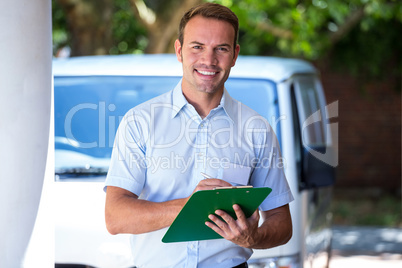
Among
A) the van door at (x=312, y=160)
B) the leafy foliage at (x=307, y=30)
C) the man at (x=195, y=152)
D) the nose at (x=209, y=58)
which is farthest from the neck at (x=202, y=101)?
the leafy foliage at (x=307, y=30)

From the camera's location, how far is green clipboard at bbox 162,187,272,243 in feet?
7.73

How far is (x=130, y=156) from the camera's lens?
2.68m

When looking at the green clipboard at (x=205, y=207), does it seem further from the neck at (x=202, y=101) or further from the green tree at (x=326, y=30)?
the green tree at (x=326, y=30)

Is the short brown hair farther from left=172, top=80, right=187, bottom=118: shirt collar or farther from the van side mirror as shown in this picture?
the van side mirror

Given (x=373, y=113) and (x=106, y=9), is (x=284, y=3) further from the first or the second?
(x=373, y=113)

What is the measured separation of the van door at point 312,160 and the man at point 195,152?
1330 mm

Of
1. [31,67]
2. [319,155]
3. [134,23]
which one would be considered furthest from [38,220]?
[134,23]

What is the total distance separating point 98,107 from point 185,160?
126 cm

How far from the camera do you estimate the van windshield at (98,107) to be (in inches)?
149

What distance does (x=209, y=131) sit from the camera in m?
2.79


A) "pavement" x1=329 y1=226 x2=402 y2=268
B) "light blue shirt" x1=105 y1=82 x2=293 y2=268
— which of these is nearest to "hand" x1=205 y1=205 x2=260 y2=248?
"light blue shirt" x1=105 y1=82 x2=293 y2=268

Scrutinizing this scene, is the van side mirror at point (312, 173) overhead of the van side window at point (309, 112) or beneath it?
beneath

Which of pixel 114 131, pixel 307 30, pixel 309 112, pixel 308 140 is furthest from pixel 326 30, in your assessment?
pixel 114 131

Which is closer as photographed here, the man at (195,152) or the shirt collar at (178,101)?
the man at (195,152)
